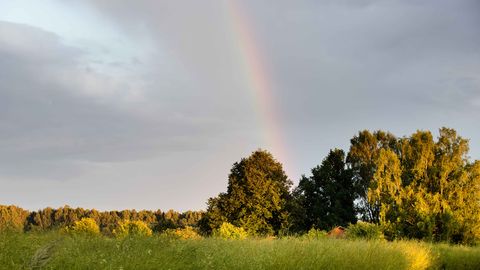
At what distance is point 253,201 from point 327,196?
1165 centimetres

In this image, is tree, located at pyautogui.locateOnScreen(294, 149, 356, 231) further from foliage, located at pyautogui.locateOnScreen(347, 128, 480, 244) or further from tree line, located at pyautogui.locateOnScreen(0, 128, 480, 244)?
foliage, located at pyautogui.locateOnScreen(347, 128, 480, 244)

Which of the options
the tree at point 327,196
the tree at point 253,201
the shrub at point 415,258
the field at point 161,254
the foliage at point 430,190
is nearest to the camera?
the field at point 161,254

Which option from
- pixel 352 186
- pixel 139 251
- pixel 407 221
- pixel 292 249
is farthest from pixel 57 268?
pixel 352 186

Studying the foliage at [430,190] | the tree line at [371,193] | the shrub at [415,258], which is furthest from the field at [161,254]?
the foliage at [430,190]

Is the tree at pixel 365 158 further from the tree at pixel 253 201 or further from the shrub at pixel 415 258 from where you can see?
the shrub at pixel 415 258

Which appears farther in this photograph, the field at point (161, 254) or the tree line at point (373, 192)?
the tree line at point (373, 192)

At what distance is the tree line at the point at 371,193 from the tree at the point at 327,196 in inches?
5.1

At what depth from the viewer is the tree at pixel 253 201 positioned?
59812 millimetres

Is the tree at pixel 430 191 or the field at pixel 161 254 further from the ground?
the tree at pixel 430 191

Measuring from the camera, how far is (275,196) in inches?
2402

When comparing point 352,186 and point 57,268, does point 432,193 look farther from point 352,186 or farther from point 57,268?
point 57,268

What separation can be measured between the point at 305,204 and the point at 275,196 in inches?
344

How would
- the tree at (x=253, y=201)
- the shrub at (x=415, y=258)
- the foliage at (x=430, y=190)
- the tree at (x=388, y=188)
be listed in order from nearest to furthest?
the shrub at (x=415, y=258) < the foliage at (x=430, y=190) < the tree at (x=388, y=188) < the tree at (x=253, y=201)

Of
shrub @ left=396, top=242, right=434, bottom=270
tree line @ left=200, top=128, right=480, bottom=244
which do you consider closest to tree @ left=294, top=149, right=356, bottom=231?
tree line @ left=200, top=128, right=480, bottom=244
